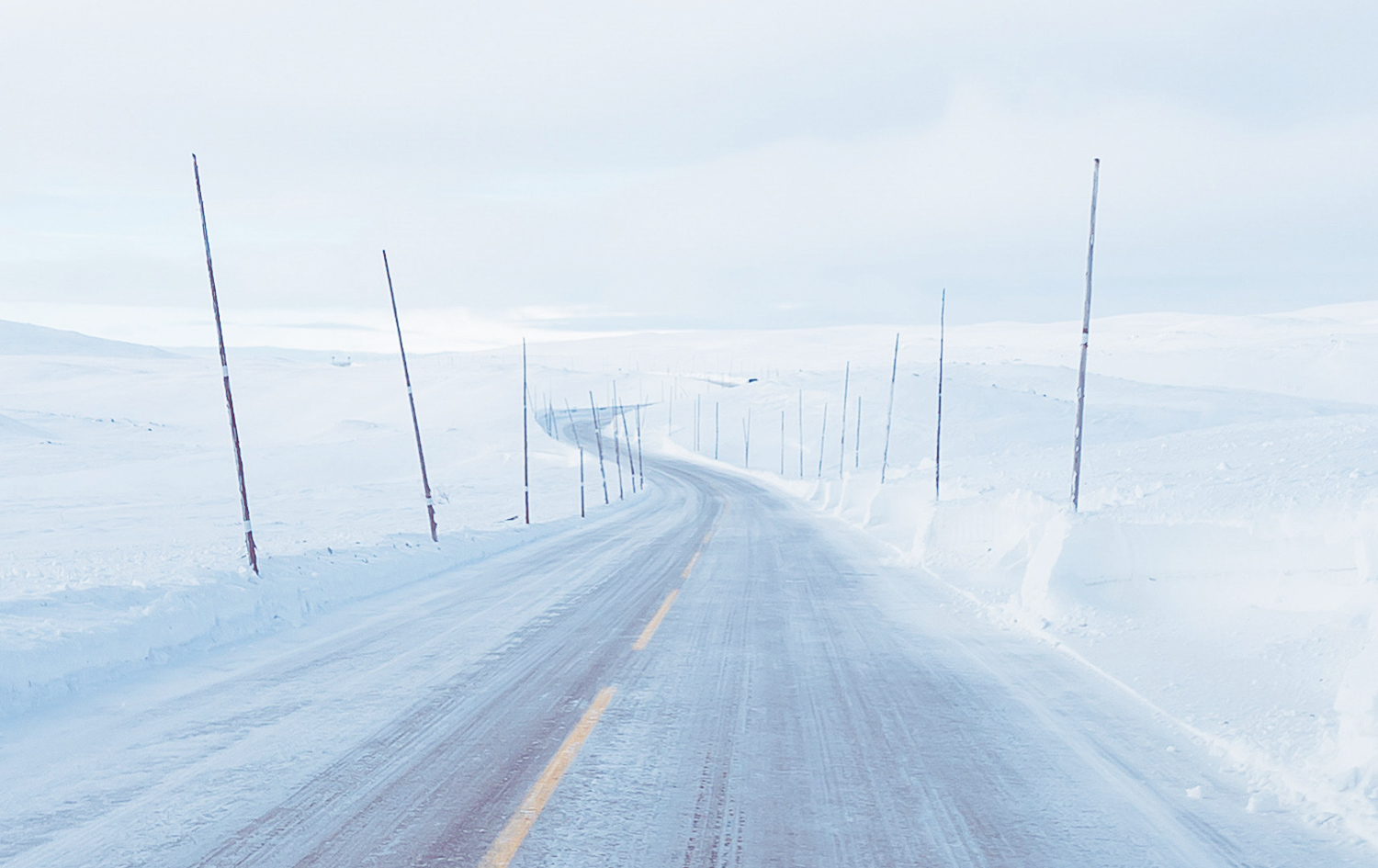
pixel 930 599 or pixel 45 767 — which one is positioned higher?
pixel 45 767

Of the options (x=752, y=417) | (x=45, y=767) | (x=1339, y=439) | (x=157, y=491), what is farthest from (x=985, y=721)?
(x=752, y=417)

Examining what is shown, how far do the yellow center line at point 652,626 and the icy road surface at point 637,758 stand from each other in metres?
0.09

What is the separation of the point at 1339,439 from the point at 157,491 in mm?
59830

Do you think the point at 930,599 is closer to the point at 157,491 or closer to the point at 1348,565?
the point at 1348,565

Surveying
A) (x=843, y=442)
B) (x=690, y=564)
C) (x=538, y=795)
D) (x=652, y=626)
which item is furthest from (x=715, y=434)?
(x=538, y=795)

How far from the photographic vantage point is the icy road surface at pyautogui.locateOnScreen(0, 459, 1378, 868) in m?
4.73

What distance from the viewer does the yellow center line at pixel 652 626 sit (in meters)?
9.63

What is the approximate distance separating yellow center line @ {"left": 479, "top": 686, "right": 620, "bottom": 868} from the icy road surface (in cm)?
5

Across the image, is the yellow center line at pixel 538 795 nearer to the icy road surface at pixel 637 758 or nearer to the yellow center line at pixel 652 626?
the icy road surface at pixel 637 758

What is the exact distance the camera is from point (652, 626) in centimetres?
1080

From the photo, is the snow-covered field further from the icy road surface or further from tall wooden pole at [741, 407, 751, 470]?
tall wooden pole at [741, 407, 751, 470]

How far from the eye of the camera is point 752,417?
102 m

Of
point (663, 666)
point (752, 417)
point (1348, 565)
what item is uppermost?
point (1348, 565)

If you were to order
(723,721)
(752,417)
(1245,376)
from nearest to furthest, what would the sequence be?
(723,721) < (752,417) < (1245,376)
